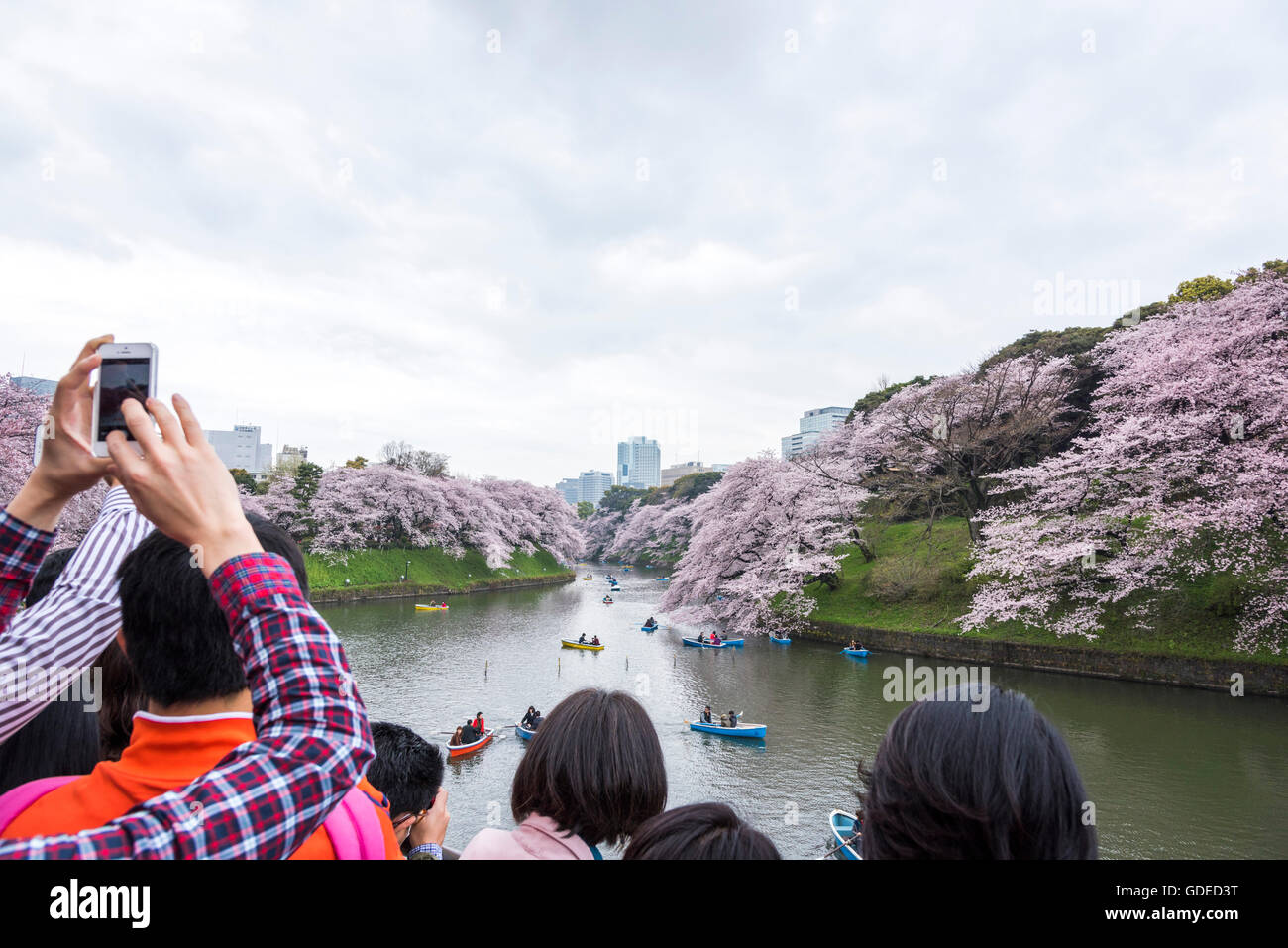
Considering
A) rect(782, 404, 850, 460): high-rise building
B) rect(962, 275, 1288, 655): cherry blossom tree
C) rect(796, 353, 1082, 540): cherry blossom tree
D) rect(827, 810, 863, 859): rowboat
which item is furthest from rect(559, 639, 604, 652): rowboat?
rect(782, 404, 850, 460): high-rise building

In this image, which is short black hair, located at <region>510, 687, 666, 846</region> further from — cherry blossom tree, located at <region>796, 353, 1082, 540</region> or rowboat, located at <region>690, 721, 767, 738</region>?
cherry blossom tree, located at <region>796, 353, 1082, 540</region>

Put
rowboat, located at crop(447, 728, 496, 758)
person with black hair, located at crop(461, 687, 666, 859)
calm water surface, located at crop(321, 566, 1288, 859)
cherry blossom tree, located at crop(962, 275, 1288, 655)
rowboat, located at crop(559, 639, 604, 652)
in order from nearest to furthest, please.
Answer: person with black hair, located at crop(461, 687, 666, 859) → calm water surface, located at crop(321, 566, 1288, 859) → rowboat, located at crop(447, 728, 496, 758) → cherry blossom tree, located at crop(962, 275, 1288, 655) → rowboat, located at crop(559, 639, 604, 652)

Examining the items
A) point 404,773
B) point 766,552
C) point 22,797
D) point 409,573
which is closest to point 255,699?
point 22,797

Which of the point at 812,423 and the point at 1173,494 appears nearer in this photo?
the point at 1173,494

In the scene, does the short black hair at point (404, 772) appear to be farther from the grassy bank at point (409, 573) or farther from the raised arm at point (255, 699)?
the grassy bank at point (409, 573)

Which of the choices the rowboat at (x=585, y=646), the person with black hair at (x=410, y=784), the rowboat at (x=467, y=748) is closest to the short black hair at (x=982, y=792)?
the person with black hair at (x=410, y=784)

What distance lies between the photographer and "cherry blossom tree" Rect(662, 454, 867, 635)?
24391 millimetres

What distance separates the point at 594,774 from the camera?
2.07 m

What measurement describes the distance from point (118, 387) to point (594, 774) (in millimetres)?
1598

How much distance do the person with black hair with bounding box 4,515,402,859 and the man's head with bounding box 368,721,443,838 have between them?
1.83 m

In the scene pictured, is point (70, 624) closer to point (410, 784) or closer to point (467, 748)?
point (410, 784)

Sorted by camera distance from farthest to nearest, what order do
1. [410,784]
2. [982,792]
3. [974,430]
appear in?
[974,430]
[410,784]
[982,792]

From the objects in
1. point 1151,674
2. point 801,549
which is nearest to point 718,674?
point 801,549

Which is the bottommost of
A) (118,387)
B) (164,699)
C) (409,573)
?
(409,573)
